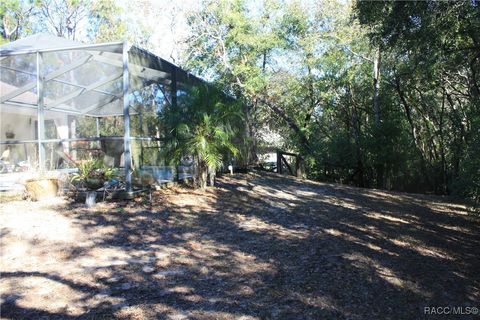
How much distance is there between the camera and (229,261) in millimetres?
4160

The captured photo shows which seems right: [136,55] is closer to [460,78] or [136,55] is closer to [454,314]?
[454,314]

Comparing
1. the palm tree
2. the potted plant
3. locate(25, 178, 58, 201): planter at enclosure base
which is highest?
the palm tree

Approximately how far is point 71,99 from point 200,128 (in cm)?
373

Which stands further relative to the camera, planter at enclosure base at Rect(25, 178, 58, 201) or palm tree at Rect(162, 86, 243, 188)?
palm tree at Rect(162, 86, 243, 188)

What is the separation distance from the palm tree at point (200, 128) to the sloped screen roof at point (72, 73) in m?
1.05

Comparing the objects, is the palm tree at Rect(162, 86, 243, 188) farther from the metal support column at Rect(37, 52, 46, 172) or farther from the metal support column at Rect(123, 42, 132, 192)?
the metal support column at Rect(37, 52, 46, 172)

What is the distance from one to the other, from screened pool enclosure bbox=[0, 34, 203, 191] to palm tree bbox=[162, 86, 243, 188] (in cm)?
52

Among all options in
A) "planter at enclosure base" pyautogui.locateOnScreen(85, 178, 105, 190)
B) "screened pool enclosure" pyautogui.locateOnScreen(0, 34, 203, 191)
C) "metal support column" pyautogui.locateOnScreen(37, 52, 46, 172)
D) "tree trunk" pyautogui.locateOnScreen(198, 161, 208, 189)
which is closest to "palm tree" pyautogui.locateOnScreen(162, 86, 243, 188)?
"tree trunk" pyautogui.locateOnScreen(198, 161, 208, 189)

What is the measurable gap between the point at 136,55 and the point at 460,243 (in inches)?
255

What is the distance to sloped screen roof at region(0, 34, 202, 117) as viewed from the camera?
25.6 feet

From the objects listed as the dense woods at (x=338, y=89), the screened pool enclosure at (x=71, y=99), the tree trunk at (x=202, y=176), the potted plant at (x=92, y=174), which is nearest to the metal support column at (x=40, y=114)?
the screened pool enclosure at (x=71, y=99)

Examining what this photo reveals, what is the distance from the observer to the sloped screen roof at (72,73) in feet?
25.6

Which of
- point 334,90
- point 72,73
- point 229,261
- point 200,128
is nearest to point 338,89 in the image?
point 334,90

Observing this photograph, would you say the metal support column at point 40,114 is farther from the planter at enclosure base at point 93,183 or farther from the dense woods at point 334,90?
the dense woods at point 334,90
